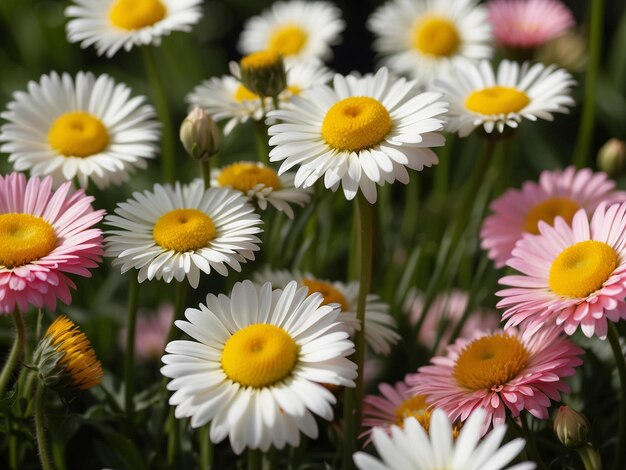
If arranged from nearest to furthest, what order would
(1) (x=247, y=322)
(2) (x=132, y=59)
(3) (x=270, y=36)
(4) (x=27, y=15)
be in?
1. (1) (x=247, y=322)
2. (3) (x=270, y=36)
3. (4) (x=27, y=15)
4. (2) (x=132, y=59)

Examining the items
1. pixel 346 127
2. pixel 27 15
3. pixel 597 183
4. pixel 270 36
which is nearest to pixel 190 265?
pixel 346 127

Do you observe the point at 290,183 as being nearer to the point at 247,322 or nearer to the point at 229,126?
the point at 229,126

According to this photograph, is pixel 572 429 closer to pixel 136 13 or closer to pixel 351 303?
pixel 351 303

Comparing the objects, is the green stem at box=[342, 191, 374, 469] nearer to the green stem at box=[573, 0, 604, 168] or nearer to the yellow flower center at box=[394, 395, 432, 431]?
the yellow flower center at box=[394, 395, 432, 431]

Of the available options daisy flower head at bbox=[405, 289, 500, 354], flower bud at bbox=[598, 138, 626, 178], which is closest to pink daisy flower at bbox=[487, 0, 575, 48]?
flower bud at bbox=[598, 138, 626, 178]

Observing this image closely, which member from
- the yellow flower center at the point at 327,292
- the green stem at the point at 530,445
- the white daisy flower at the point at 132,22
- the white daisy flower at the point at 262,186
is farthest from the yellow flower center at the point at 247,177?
the green stem at the point at 530,445

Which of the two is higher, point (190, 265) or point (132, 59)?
point (132, 59)
